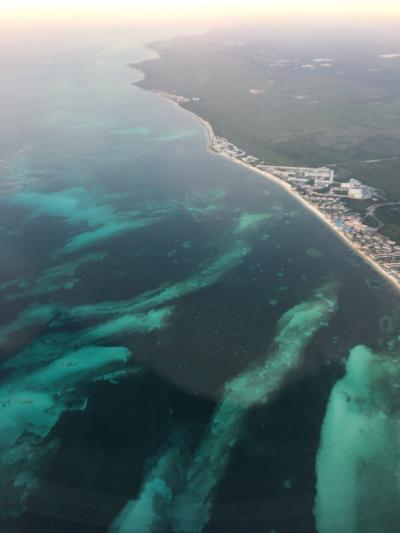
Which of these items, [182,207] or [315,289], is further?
[182,207]

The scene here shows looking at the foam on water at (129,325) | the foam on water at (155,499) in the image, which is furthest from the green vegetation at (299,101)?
the foam on water at (155,499)

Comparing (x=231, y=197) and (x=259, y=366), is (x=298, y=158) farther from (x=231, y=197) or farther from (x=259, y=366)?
(x=259, y=366)

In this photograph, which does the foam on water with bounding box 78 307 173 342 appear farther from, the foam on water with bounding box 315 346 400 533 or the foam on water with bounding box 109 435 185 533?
the foam on water with bounding box 315 346 400 533

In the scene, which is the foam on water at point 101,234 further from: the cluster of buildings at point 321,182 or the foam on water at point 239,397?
the foam on water at point 239,397

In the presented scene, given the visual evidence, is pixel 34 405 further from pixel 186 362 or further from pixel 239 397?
pixel 239 397

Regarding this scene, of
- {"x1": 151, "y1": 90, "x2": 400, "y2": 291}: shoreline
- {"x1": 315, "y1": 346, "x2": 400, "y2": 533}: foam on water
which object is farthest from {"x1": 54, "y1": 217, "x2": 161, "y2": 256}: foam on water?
{"x1": 315, "y1": 346, "x2": 400, "y2": 533}: foam on water

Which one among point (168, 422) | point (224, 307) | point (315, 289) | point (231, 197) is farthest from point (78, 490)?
point (231, 197)

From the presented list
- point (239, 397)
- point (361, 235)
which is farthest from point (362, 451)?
point (361, 235)
